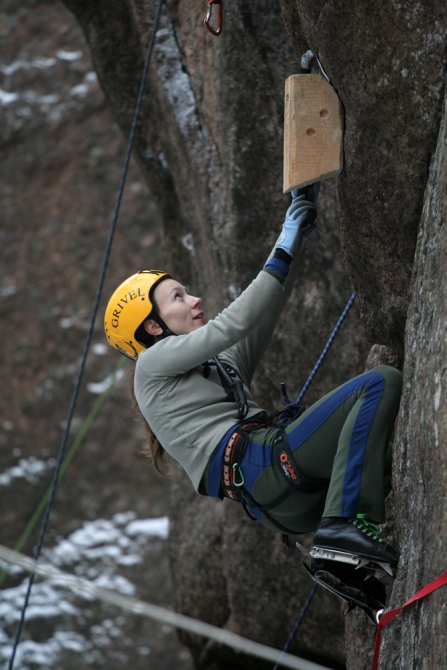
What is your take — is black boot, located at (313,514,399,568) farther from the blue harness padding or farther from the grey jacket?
the grey jacket

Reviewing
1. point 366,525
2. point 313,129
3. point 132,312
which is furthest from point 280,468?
point 313,129

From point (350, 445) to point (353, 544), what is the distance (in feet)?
0.99

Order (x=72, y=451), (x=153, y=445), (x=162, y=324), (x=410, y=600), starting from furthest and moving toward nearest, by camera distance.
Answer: (x=72, y=451)
(x=153, y=445)
(x=162, y=324)
(x=410, y=600)

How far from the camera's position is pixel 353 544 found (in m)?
2.50

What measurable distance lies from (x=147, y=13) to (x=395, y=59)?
9.64 ft

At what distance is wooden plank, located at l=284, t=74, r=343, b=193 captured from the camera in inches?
115

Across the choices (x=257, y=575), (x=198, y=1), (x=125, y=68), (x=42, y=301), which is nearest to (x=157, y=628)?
(x=42, y=301)

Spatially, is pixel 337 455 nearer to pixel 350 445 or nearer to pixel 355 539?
pixel 350 445

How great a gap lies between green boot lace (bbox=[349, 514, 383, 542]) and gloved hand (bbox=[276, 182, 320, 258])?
3.06ft

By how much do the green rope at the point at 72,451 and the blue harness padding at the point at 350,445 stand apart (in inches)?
287

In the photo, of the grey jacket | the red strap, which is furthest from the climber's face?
the red strap

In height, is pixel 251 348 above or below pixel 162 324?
below

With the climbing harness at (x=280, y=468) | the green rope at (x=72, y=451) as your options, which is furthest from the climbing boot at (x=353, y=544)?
the green rope at (x=72, y=451)

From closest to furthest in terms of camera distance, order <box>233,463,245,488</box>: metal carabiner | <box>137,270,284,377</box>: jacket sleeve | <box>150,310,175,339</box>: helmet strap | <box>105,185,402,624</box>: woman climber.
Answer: <box>105,185,402,624</box>: woman climber → <box>137,270,284,377</box>: jacket sleeve → <box>233,463,245,488</box>: metal carabiner → <box>150,310,175,339</box>: helmet strap
